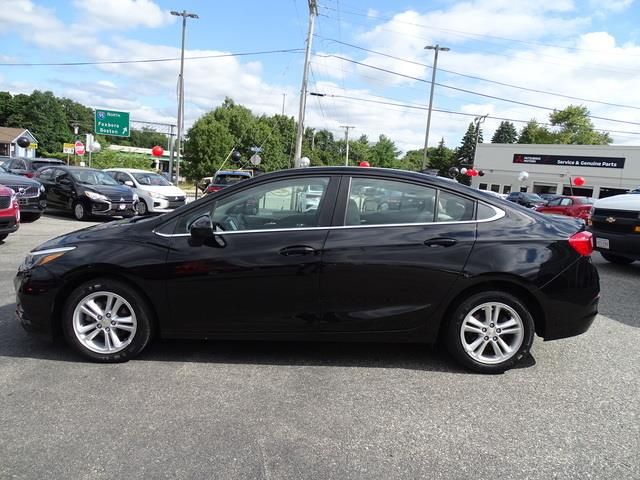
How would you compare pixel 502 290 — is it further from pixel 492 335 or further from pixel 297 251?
pixel 297 251

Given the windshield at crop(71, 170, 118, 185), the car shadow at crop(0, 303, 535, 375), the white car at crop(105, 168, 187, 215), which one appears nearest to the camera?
the car shadow at crop(0, 303, 535, 375)

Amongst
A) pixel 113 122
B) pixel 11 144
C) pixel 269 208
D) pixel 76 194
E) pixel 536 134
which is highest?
pixel 536 134

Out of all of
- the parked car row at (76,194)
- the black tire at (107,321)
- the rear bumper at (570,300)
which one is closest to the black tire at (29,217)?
the parked car row at (76,194)

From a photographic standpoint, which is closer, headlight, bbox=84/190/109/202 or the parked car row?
the parked car row

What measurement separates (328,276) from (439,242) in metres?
0.89

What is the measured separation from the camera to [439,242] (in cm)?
362

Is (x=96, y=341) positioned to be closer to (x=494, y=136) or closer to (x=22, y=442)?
(x=22, y=442)

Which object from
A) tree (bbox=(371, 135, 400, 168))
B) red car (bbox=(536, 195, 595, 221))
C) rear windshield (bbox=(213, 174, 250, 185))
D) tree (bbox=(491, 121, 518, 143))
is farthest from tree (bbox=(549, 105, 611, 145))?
rear windshield (bbox=(213, 174, 250, 185))

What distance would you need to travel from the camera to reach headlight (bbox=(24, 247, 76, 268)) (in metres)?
3.67

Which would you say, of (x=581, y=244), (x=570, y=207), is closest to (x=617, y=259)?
(x=581, y=244)

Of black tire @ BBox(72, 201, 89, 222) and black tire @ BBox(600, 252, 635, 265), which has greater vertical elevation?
black tire @ BBox(600, 252, 635, 265)

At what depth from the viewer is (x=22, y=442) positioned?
266 cm

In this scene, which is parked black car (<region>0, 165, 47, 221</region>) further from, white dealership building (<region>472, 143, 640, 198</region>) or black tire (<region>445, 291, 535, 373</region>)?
white dealership building (<region>472, 143, 640, 198</region>)

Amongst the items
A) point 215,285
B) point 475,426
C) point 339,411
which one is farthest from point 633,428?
point 215,285
